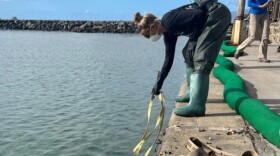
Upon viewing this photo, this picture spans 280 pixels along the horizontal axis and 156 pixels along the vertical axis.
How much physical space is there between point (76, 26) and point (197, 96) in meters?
85.8

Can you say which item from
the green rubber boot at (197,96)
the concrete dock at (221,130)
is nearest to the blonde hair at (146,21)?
the green rubber boot at (197,96)

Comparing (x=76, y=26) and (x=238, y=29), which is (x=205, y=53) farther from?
(x=76, y=26)

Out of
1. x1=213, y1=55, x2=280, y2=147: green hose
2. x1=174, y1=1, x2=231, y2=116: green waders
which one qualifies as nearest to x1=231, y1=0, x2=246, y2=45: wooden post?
x1=213, y1=55, x2=280, y2=147: green hose

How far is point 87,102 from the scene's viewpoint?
39.5ft

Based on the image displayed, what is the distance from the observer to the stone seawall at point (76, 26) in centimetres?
8375

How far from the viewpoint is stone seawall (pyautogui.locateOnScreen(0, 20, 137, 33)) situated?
83.8 meters

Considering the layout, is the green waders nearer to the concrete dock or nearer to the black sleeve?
the concrete dock

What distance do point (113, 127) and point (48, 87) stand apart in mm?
6667

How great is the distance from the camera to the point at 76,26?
89.4 metres

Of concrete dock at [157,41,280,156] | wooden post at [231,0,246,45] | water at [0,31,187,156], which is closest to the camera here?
concrete dock at [157,41,280,156]

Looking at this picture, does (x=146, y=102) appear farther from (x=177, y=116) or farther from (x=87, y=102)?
(x=177, y=116)

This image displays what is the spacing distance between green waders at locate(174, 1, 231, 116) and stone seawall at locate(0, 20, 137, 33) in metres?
74.7

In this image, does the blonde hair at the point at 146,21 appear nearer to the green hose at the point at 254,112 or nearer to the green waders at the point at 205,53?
the green waders at the point at 205,53

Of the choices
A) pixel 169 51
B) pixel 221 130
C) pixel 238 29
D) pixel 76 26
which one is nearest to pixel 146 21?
pixel 169 51
